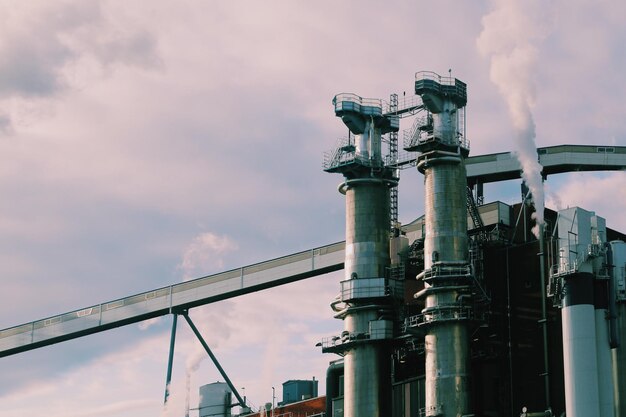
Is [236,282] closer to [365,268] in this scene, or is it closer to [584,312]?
[365,268]

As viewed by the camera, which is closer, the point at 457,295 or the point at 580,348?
the point at 580,348

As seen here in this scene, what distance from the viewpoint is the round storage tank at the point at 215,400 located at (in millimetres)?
112562

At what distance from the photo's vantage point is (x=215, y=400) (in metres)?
113

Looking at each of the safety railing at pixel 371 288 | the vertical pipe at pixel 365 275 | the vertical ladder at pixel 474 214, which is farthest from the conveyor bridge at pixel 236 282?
the safety railing at pixel 371 288

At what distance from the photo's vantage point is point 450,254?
8525 cm

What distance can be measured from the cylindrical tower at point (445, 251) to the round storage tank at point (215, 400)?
3283 cm

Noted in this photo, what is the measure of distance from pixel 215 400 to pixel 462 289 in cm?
3725

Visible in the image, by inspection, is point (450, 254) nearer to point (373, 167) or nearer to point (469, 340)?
point (469, 340)

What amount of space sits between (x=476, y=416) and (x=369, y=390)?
9.84 metres

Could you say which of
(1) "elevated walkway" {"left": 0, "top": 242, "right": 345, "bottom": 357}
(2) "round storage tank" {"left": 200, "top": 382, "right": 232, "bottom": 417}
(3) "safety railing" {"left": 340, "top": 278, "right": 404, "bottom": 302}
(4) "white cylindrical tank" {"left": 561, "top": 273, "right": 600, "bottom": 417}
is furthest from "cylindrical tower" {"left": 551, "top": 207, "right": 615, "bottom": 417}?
(2) "round storage tank" {"left": 200, "top": 382, "right": 232, "bottom": 417}

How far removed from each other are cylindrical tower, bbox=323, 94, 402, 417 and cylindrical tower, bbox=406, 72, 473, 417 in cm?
499

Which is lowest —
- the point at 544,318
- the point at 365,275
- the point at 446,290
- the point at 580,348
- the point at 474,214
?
the point at 580,348

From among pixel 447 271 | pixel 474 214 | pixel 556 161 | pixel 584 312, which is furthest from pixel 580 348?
pixel 556 161

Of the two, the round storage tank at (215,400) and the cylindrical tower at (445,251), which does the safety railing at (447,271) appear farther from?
the round storage tank at (215,400)
